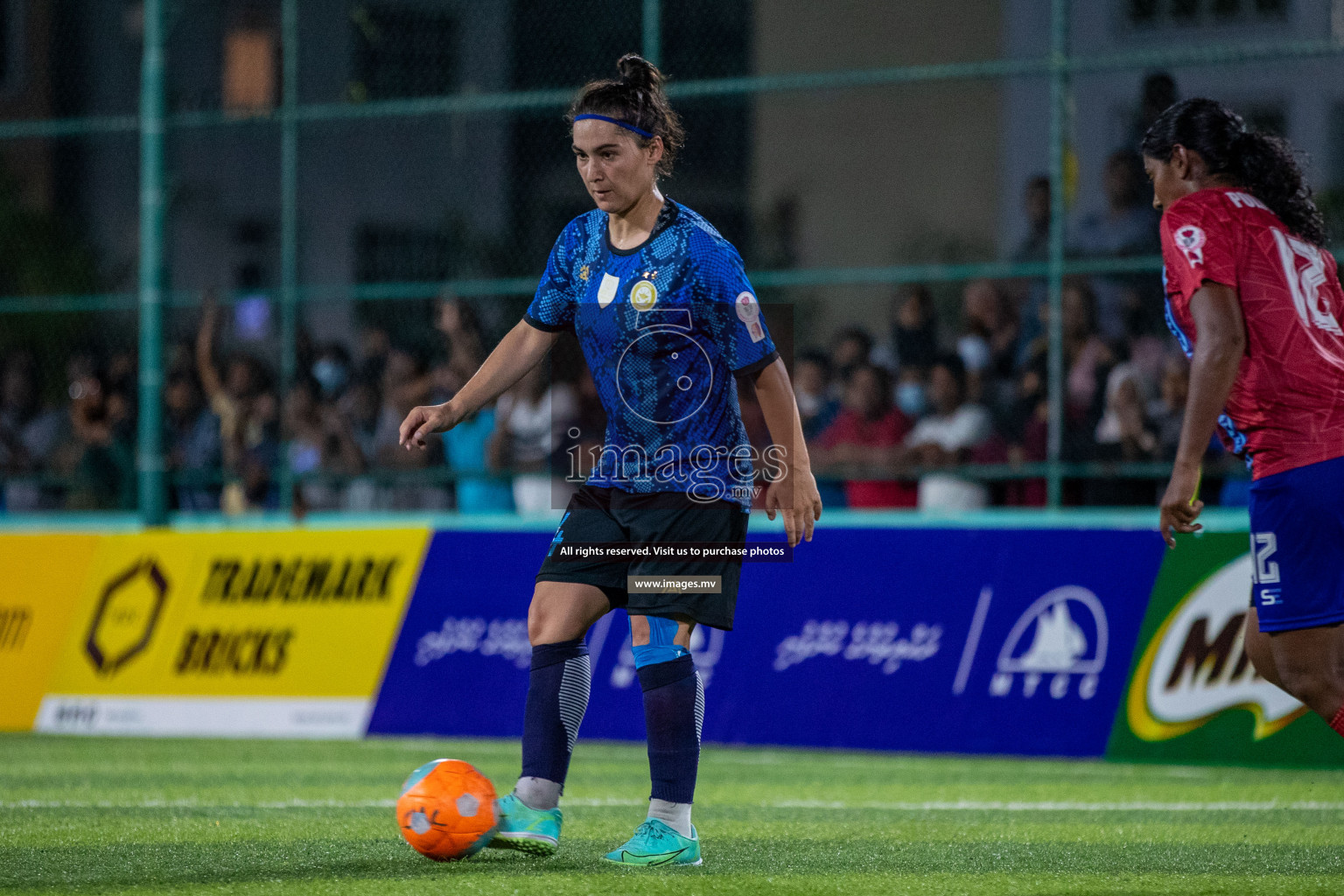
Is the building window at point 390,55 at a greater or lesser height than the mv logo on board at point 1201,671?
greater

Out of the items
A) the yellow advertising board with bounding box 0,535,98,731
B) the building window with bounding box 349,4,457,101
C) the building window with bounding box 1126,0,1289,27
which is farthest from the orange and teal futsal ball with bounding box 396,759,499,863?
the building window with bounding box 1126,0,1289,27

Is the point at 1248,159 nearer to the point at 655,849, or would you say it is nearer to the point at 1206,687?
the point at 655,849

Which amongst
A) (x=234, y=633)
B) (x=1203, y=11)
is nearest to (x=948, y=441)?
(x=234, y=633)

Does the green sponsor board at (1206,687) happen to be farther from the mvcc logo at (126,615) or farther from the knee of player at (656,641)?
the mvcc logo at (126,615)

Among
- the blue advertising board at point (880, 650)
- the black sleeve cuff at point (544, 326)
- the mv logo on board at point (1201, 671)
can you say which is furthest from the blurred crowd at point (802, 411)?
the black sleeve cuff at point (544, 326)

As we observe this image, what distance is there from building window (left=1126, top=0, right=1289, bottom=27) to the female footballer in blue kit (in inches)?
659

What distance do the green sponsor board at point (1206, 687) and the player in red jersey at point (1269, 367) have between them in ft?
11.7

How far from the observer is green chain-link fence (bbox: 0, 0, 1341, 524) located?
35.2 ft

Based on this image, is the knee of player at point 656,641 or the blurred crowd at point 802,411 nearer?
the knee of player at point 656,641

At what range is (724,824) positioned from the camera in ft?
21.1

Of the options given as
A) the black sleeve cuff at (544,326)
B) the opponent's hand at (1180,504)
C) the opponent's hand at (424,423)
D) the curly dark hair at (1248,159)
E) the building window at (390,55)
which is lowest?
the opponent's hand at (1180,504)

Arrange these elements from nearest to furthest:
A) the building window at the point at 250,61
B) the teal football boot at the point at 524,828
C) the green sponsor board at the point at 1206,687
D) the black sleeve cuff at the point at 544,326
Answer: the teal football boot at the point at 524,828
the black sleeve cuff at the point at 544,326
the green sponsor board at the point at 1206,687
the building window at the point at 250,61

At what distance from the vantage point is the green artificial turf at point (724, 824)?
4.98 meters

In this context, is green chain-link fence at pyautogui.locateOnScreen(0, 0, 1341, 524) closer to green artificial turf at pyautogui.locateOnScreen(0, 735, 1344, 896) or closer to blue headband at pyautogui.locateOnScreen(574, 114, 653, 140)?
green artificial turf at pyautogui.locateOnScreen(0, 735, 1344, 896)
